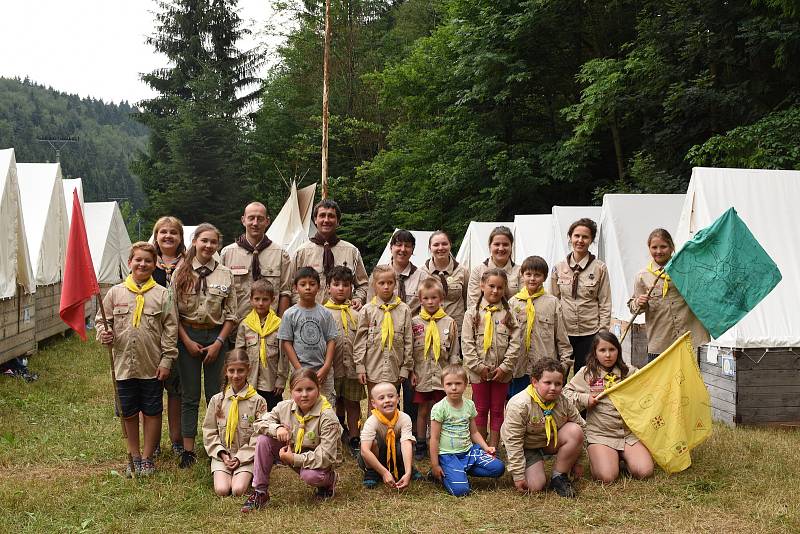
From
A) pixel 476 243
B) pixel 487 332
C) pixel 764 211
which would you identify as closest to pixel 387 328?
pixel 487 332

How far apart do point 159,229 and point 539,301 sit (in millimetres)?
2661

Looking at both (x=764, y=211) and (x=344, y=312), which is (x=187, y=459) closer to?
(x=344, y=312)

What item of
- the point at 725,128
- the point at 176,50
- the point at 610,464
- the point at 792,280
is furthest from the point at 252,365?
the point at 176,50

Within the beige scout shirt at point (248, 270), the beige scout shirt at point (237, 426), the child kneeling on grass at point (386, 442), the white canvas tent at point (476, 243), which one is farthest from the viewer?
the white canvas tent at point (476, 243)

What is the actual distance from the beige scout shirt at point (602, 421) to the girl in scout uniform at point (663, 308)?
836 mm

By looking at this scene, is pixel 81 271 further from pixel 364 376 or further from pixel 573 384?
pixel 573 384

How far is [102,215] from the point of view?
640 inches

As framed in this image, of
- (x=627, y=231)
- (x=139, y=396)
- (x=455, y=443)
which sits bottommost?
(x=455, y=443)

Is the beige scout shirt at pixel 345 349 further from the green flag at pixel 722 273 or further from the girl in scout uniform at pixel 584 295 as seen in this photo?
the green flag at pixel 722 273

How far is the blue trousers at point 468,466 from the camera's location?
179 inches

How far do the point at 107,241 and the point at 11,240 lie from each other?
7.31 metres

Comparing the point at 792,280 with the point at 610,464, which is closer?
the point at 610,464

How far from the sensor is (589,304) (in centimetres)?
551

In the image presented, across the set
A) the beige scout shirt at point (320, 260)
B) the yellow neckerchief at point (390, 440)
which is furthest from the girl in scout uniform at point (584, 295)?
the yellow neckerchief at point (390, 440)
